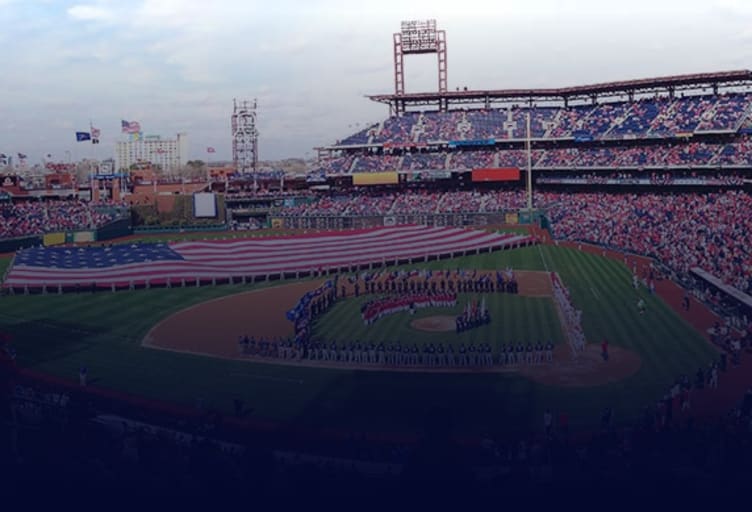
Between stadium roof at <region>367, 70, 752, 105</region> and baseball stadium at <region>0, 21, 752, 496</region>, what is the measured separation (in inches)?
15.2

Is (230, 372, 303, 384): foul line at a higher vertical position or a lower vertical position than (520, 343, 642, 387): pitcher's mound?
lower

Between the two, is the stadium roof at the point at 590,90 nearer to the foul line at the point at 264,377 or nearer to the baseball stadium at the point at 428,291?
the baseball stadium at the point at 428,291

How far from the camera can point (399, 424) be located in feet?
59.6

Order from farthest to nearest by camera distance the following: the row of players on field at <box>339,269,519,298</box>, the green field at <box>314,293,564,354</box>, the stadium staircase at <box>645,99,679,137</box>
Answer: the stadium staircase at <box>645,99,679,137</box> → the row of players on field at <box>339,269,519,298</box> → the green field at <box>314,293,564,354</box>

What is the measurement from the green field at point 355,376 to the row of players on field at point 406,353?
93 cm

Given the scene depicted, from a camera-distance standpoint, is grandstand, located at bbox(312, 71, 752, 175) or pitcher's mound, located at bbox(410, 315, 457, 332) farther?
grandstand, located at bbox(312, 71, 752, 175)

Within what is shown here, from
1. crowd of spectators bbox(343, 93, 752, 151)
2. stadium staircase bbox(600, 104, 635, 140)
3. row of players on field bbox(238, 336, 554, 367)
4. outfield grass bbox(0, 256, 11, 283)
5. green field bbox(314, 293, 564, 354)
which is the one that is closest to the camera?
row of players on field bbox(238, 336, 554, 367)

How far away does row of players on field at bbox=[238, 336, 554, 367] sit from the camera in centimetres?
2302

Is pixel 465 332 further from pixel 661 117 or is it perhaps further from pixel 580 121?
pixel 580 121

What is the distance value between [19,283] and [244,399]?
24.1m

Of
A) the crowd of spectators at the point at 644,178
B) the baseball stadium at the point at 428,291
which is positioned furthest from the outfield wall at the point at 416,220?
the crowd of spectators at the point at 644,178

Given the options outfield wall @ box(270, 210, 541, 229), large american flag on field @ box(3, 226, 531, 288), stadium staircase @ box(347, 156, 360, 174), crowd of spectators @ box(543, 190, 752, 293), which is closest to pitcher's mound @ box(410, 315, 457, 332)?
crowd of spectators @ box(543, 190, 752, 293)

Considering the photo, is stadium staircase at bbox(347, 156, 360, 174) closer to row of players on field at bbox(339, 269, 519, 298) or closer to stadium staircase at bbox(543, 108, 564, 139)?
stadium staircase at bbox(543, 108, 564, 139)

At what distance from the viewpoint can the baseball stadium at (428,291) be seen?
60.8ft
